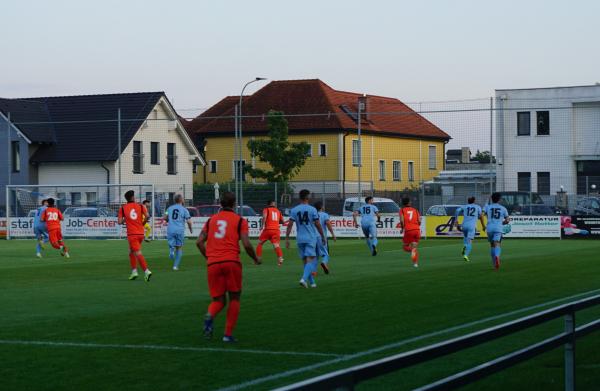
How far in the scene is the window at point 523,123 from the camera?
2194 inches

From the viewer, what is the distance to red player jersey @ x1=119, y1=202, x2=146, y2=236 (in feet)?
72.0

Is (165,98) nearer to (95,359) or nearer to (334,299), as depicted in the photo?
(334,299)

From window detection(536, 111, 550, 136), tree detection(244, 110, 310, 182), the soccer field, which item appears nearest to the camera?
the soccer field

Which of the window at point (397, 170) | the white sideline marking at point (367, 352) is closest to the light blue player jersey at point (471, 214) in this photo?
the white sideline marking at point (367, 352)

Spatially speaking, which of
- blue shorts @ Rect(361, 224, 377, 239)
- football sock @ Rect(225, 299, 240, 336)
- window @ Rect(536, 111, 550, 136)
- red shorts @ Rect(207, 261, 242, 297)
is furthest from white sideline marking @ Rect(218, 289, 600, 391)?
window @ Rect(536, 111, 550, 136)

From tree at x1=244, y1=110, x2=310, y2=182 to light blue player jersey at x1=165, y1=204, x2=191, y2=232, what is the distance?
32.8m

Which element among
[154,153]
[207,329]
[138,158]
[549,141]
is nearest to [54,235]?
[207,329]

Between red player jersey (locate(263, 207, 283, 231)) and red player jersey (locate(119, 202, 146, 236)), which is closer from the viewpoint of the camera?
red player jersey (locate(119, 202, 146, 236))

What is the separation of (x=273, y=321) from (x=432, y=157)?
42708 millimetres

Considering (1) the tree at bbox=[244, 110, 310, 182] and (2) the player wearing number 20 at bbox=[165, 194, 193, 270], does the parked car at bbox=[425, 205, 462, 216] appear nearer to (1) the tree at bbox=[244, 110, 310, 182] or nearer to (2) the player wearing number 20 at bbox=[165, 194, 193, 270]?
(1) the tree at bbox=[244, 110, 310, 182]

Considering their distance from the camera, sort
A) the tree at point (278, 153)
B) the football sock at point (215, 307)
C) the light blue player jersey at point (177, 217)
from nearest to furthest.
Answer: the football sock at point (215, 307), the light blue player jersey at point (177, 217), the tree at point (278, 153)

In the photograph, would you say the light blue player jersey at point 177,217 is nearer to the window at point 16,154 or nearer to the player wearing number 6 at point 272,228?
the player wearing number 6 at point 272,228

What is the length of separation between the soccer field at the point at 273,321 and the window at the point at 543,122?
90.5 feet

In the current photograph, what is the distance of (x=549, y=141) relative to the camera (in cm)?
5472
